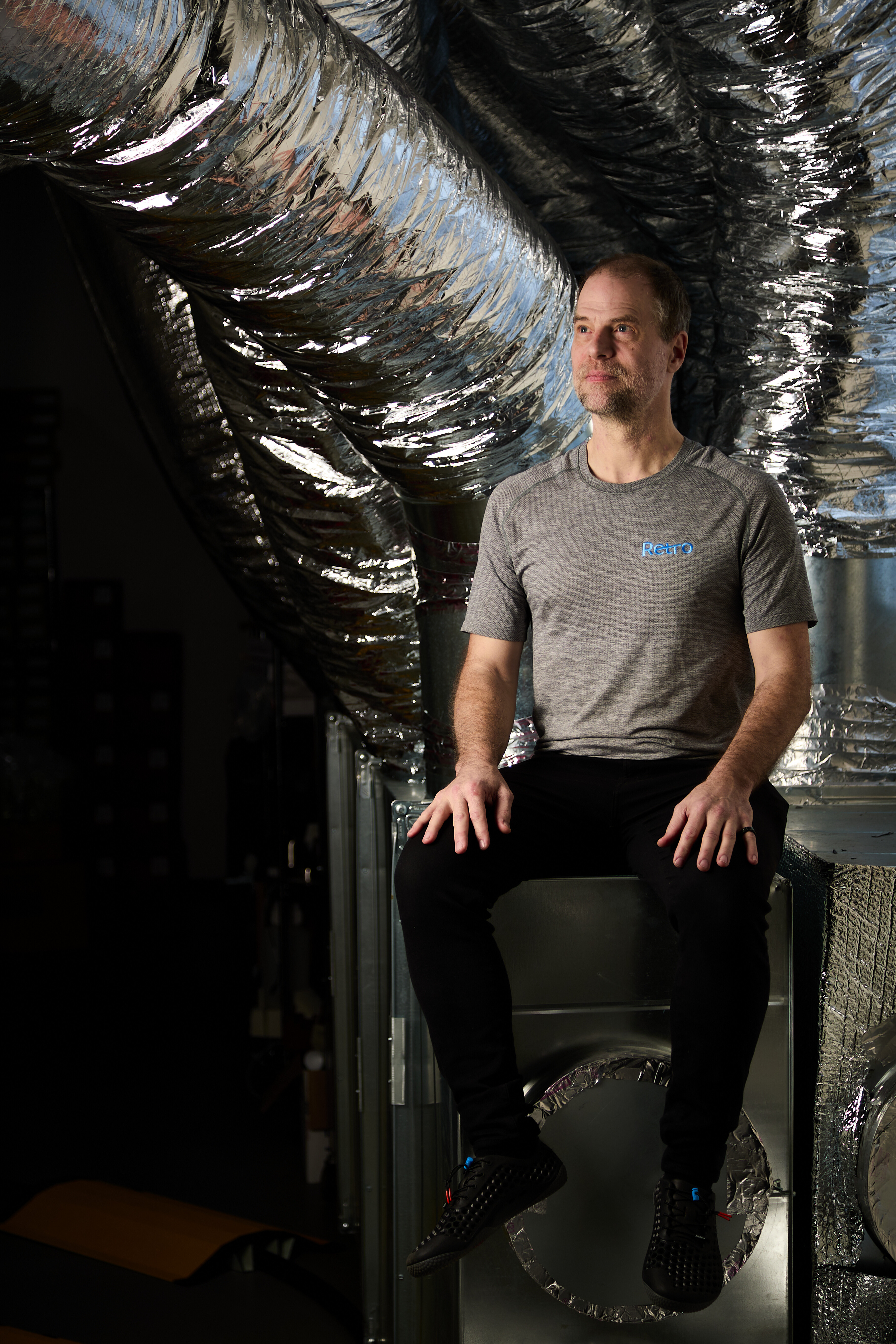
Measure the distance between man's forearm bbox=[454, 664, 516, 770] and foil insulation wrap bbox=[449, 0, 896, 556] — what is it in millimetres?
663

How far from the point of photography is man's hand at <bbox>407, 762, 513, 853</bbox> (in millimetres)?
1303

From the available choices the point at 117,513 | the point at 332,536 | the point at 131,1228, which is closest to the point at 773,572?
the point at 332,536

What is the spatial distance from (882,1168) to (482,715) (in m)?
0.71

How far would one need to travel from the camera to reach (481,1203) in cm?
119

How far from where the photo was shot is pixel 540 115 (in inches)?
78.0

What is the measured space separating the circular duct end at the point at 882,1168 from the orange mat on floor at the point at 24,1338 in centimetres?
144

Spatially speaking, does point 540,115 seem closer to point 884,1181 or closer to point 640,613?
point 640,613

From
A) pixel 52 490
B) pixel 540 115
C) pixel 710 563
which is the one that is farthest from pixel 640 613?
pixel 52 490

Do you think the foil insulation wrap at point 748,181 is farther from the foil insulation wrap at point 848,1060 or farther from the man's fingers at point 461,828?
the man's fingers at point 461,828

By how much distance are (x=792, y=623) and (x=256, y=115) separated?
0.83 m

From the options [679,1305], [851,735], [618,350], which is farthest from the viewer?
[851,735]

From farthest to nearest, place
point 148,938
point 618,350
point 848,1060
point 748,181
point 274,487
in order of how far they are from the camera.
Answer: point 148,938, point 274,487, point 748,181, point 618,350, point 848,1060

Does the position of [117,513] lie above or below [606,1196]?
above

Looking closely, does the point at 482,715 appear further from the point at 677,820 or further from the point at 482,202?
the point at 482,202
